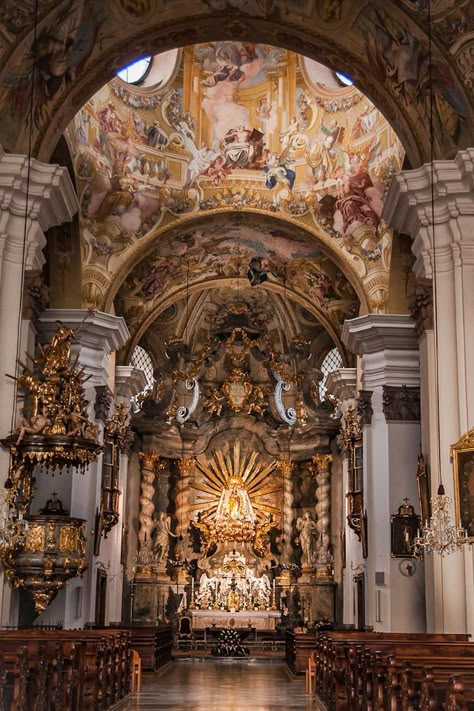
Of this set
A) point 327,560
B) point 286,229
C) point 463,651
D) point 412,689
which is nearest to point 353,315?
point 286,229

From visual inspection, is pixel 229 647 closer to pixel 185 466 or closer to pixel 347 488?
pixel 347 488

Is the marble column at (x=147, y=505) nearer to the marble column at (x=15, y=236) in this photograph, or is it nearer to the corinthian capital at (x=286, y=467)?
the corinthian capital at (x=286, y=467)

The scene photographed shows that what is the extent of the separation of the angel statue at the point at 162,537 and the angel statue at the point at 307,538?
3.02 meters

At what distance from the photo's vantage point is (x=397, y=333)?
1864 cm

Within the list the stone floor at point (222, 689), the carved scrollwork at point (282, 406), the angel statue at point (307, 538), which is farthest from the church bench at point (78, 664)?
the carved scrollwork at point (282, 406)

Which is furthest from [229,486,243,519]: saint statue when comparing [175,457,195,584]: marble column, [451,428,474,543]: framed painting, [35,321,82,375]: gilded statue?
[451,428,474,543]: framed painting

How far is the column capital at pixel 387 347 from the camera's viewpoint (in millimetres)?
18484

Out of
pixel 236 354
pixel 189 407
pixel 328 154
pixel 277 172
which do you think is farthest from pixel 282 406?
pixel 328 154

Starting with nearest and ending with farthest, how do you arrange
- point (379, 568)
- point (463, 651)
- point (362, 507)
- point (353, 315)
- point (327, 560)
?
point (463, 651), point (379, 568), point (362, 507), point (353, 315), point (327, 560)

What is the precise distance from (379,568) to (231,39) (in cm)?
884

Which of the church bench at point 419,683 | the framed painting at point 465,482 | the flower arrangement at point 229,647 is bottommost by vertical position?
the flower arrangement at point 229,647

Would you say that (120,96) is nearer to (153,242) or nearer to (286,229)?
(153,242)

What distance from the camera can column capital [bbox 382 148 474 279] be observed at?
1247cm

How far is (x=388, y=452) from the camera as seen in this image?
17922 millimetres
